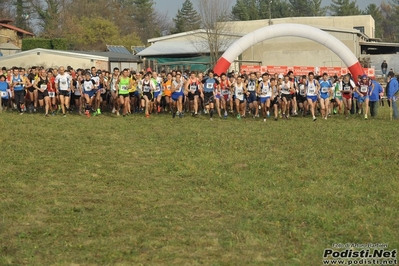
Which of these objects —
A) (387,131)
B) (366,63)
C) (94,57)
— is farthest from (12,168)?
(366,63)

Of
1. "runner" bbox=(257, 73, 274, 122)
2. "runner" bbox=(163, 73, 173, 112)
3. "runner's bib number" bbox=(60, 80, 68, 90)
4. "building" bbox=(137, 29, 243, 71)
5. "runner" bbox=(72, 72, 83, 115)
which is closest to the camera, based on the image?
"runner" bbox=(257, 73, 274, 122)

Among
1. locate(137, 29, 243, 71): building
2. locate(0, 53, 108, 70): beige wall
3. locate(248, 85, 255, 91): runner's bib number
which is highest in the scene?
locate(137, 29, 243, 71): building

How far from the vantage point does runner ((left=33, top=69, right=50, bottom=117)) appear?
82.8ft

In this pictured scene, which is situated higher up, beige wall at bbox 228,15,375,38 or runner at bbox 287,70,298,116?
beige wall at bbox 228,15,375,38

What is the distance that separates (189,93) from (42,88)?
5.54 m

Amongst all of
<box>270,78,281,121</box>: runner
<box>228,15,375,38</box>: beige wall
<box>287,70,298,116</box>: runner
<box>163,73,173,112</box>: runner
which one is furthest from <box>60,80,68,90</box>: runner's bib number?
<box>228,15,375,38</box>: beige wall

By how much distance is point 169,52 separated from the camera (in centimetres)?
5553

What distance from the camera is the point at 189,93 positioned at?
84.2 feet

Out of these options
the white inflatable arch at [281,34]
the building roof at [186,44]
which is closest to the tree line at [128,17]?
the building roof at [186,44]

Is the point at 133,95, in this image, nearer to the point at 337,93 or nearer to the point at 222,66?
the point at 222,66

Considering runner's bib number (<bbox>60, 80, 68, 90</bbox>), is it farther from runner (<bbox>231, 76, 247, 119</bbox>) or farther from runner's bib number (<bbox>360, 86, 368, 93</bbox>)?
runner's bib number (<bbox>360, 86, 368, 93</bbox>)

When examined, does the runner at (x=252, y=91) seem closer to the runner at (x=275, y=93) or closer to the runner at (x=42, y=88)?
the runner at (x=275, y=93)

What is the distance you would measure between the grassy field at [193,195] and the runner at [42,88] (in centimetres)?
543

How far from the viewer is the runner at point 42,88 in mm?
25225
